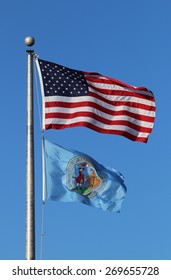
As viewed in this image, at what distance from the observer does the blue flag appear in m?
33.0

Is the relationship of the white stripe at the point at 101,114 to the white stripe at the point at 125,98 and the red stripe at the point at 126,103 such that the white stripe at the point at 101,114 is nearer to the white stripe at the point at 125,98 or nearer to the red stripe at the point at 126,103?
the red stripe at the point at 126,103

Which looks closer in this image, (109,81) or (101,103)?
(101,103)

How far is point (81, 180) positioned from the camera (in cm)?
3409

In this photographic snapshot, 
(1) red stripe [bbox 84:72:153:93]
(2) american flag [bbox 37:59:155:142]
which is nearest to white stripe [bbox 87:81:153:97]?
(2) american flag [bbox 37:59:155:142]

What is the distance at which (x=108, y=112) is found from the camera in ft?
118

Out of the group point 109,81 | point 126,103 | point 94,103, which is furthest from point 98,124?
point 109,81

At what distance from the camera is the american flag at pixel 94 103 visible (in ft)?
112

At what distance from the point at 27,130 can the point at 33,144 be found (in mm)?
599

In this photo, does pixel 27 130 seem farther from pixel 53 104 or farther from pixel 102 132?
pixel 102 132

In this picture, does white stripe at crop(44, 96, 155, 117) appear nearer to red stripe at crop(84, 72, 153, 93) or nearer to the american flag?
the american flag

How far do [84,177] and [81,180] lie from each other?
0.24 m

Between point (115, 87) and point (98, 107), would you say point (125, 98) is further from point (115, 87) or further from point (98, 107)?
point (98, 107)

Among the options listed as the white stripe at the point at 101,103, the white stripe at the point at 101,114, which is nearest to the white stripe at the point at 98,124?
the white stripe at the point at 101,114

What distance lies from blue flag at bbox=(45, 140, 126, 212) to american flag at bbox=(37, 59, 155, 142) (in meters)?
1.20
